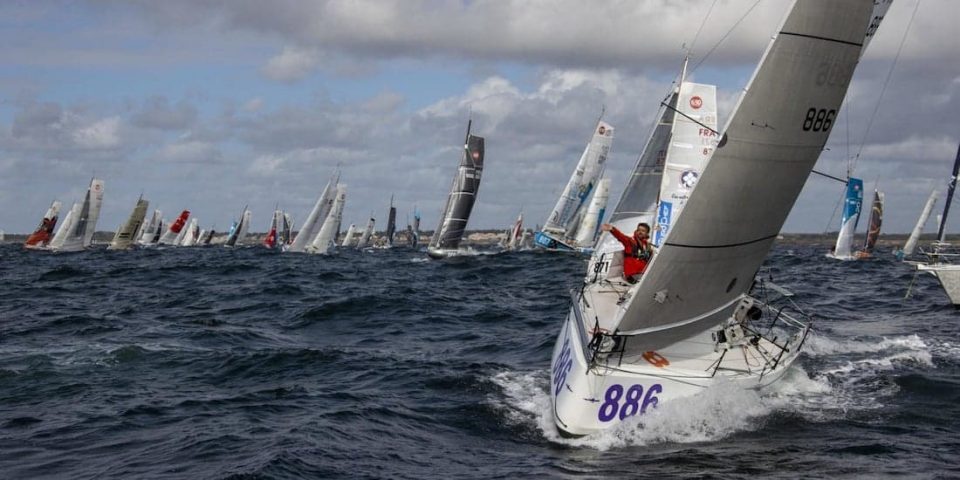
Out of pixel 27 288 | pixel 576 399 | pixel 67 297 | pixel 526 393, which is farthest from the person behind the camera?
pixel 27 288

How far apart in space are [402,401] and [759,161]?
17.4 feet

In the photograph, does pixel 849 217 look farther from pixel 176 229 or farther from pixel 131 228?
pixel 176 229

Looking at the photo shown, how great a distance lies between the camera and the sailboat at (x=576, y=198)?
49.8 metres

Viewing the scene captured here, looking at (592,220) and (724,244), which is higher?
(592,220)

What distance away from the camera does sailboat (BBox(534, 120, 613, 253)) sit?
163 feet

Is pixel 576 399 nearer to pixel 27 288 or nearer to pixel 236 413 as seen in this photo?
pixel 236 413

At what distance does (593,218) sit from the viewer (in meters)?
53.9

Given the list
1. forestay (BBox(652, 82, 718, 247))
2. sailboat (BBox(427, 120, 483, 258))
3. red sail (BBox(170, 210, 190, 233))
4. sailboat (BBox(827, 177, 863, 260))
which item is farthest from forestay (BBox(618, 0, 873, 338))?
red sail (BBox(170, 210, 190, 233))

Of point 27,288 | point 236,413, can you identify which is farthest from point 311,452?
point 27,288

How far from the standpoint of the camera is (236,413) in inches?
432

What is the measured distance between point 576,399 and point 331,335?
31.2 ft

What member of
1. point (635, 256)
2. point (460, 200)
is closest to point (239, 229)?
point (460, 200)

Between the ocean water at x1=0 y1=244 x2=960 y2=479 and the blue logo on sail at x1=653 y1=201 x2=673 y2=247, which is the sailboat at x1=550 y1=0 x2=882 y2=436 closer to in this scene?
the ocean water at x1=0 y1=244 x2=960 y2=479

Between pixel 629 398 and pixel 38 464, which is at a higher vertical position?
pixel 629 398
